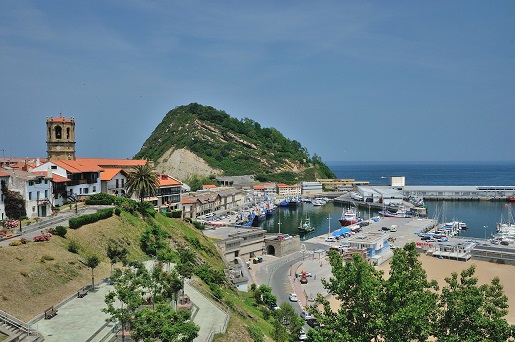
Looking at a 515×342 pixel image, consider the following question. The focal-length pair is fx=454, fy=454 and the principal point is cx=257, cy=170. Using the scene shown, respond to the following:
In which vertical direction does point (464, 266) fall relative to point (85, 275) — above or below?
below

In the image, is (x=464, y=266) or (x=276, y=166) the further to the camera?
(x=276, y=166)

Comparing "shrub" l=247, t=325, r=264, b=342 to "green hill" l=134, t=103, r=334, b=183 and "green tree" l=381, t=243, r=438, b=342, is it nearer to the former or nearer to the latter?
"green tree" l=381, t=243, r=438, b=342

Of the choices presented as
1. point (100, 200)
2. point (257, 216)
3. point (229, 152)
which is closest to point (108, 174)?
point (100, 200)

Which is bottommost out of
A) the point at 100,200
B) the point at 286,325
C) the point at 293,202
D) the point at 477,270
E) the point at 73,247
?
the point at 477,270

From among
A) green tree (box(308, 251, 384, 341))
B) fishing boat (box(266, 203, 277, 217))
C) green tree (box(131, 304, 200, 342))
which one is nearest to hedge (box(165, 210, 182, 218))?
green tree (box(308, 251, 384, 341))

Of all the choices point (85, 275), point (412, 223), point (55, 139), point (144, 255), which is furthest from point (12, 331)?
point (412, 223)

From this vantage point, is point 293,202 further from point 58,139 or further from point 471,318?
point 471,318

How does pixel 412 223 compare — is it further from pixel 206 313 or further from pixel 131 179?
pixel 206 313
